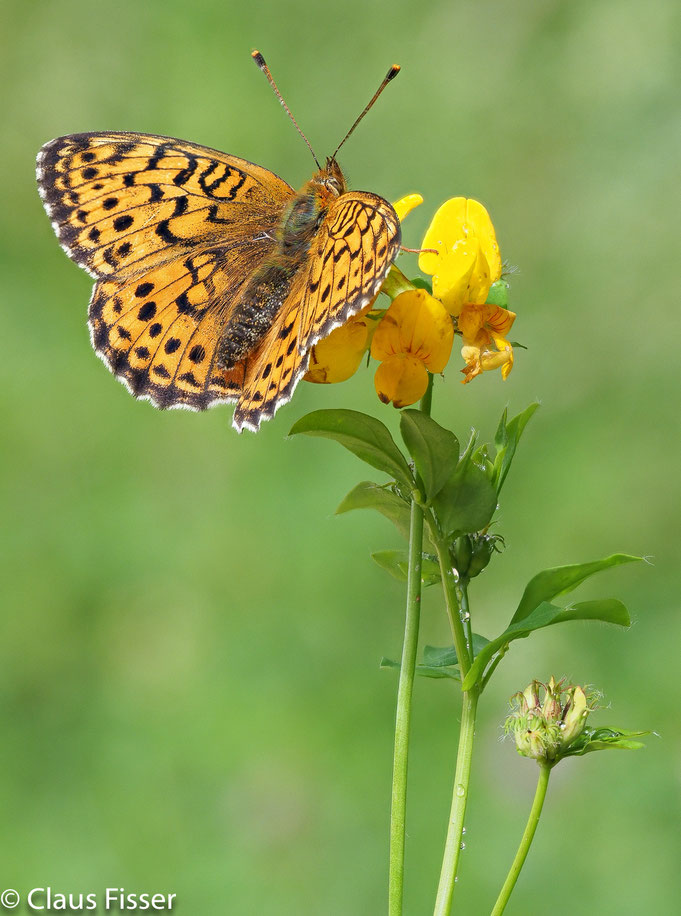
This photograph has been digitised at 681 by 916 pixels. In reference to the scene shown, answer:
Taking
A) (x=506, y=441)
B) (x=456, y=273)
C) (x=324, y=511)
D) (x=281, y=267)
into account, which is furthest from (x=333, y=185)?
(x=324, y=511)

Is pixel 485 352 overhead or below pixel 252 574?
below

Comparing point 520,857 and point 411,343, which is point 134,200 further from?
point 520,857

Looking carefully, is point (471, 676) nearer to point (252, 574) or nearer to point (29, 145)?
point (252, 574)

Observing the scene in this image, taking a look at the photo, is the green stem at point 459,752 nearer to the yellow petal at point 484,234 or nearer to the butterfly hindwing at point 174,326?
the yellow petal at point 484,234

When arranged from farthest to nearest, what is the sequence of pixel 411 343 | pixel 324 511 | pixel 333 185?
1. pixel 324 511
2. pixel 333 185
3. pixel 411 343

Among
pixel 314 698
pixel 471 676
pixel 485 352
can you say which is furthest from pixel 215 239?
pixel 314 698

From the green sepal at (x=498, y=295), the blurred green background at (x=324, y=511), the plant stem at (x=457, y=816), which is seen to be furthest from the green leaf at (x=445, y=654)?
the blurred green background at (x=324, y=511)

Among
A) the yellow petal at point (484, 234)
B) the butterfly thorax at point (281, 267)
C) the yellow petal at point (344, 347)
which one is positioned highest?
the butterfly thorax at point (281, 267)
